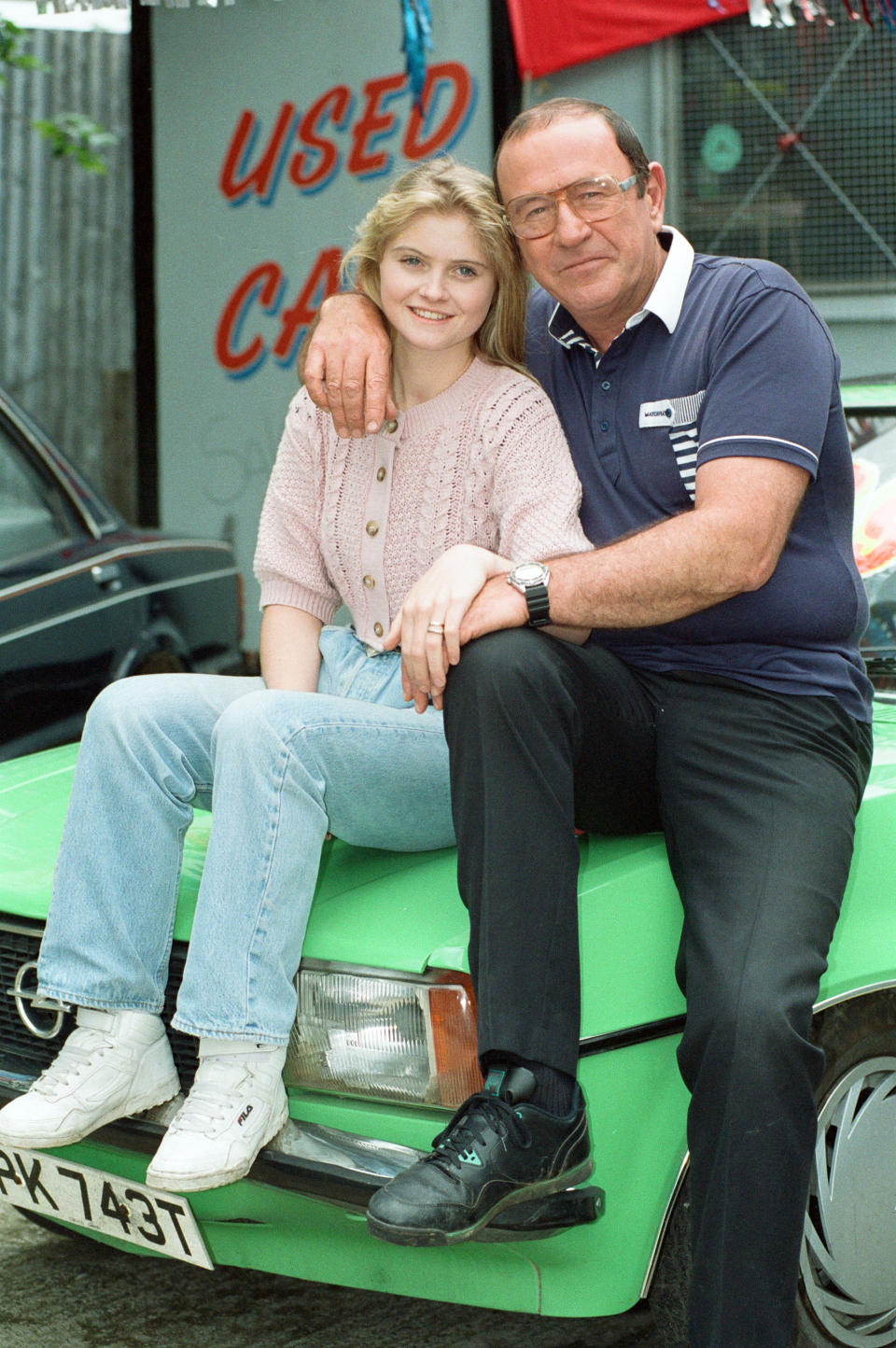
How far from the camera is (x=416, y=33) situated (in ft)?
22.4

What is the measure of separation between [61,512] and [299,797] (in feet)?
9.67

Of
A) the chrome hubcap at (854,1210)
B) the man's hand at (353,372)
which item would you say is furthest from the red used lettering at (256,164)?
the chrome hubcap at (854,1210)

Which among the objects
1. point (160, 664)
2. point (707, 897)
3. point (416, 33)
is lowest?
point (160, 664)

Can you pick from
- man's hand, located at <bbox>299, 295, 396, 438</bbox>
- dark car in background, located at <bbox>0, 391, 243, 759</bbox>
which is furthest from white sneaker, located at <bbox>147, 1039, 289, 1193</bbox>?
dark car in background, located at <bbox>0, 391, 243, 759</bbox>

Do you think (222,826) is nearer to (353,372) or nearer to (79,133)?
(353,372)

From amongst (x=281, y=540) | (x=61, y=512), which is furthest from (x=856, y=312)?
(x=281, y=540)

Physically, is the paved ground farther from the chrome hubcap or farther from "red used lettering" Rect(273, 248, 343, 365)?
"red used lettering" Rect(273, 248, 343, 365)

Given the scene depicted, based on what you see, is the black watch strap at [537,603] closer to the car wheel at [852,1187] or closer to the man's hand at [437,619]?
the man's hand at [437,619]

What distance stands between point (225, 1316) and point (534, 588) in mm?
1468

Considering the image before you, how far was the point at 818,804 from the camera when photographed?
7.36 ft

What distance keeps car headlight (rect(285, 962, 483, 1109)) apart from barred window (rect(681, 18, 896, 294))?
5.80m

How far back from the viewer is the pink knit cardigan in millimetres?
2582

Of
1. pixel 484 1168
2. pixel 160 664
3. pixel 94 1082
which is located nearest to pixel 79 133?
pixel 160 664

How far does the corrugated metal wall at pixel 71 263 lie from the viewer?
9.16m
